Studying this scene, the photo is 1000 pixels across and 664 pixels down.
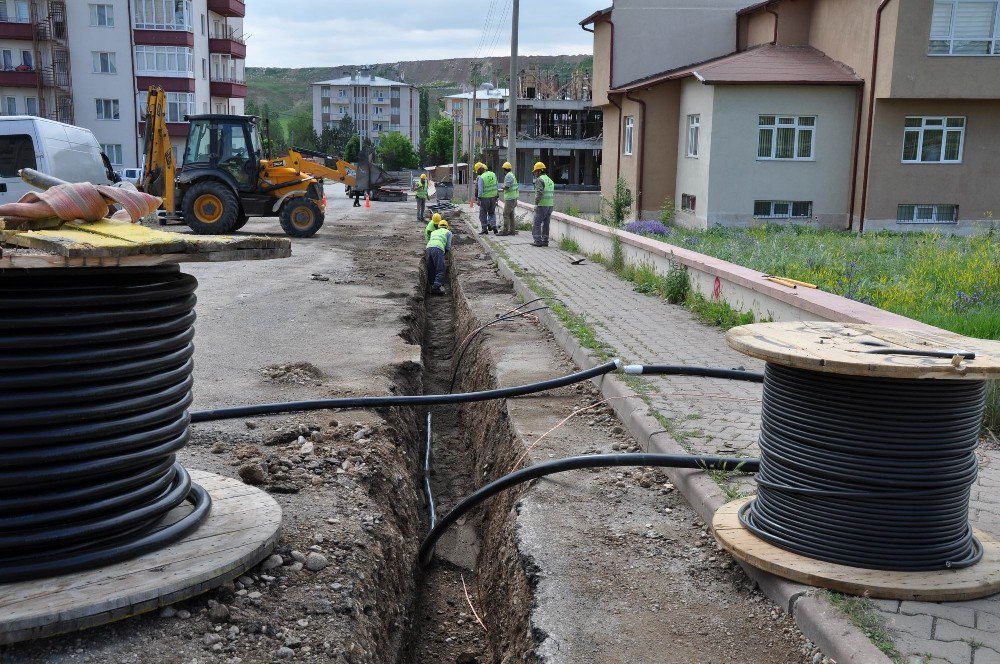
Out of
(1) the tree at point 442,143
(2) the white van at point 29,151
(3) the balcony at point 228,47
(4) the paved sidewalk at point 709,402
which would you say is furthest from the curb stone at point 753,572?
(1) the tree at point 442,143

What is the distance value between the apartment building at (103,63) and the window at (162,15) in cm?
6

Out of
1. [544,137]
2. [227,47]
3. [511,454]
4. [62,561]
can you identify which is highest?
[227,47]

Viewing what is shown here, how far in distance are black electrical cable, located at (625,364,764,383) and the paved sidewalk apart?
14cm

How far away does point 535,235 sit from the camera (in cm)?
1986

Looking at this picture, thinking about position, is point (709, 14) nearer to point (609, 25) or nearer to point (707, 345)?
point (609, 25)

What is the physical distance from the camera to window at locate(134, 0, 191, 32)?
5416 centimetres

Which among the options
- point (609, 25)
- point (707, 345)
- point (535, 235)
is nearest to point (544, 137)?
point (609, 25)

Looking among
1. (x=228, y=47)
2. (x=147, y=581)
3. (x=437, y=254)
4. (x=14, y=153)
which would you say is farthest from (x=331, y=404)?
(x=228, y=47)

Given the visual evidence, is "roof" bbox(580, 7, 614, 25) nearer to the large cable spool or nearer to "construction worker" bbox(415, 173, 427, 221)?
"construction worker" bbox(415, 173, 427, 221)

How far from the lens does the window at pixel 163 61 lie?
2140 inches

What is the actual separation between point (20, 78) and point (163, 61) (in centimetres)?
808

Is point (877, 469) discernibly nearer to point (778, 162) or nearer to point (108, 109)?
point (778, 162)

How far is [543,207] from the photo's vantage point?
63.7 feet

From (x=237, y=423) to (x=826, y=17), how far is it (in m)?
22.1
